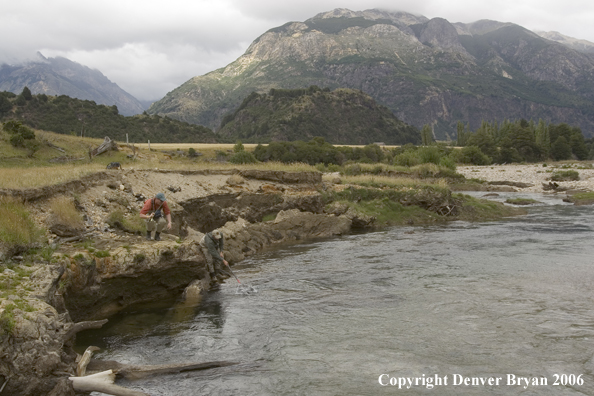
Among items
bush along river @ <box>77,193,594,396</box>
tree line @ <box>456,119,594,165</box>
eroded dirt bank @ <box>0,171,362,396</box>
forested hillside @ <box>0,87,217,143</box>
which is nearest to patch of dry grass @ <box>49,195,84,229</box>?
eroded dirt bank @ <box>0,171,362,396</box>

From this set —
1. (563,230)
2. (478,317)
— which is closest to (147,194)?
(478,317)

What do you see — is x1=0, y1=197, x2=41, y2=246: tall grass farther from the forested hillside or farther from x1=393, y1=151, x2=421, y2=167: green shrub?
the forested hillside

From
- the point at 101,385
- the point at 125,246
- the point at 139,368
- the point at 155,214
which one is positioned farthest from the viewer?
the point at 155,214

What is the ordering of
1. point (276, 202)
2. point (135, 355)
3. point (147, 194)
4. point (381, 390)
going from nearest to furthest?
1. point (381, 390)
2. point (135, 355)
3. point (147, 194)
4. point (276, 202)

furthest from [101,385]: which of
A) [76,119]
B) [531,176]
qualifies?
[76,119]

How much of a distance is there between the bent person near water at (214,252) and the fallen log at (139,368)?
718cm

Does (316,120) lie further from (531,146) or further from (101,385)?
(101,385)

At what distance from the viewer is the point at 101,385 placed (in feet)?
27.2

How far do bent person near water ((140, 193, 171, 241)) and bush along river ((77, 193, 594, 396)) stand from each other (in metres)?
2.87

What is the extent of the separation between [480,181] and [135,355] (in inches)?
2329

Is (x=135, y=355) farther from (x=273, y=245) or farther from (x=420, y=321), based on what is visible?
(x=273, y=245)

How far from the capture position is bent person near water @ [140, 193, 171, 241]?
16230 millimetres

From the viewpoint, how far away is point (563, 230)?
27.5 metres

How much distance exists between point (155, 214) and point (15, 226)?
16.4 ft
